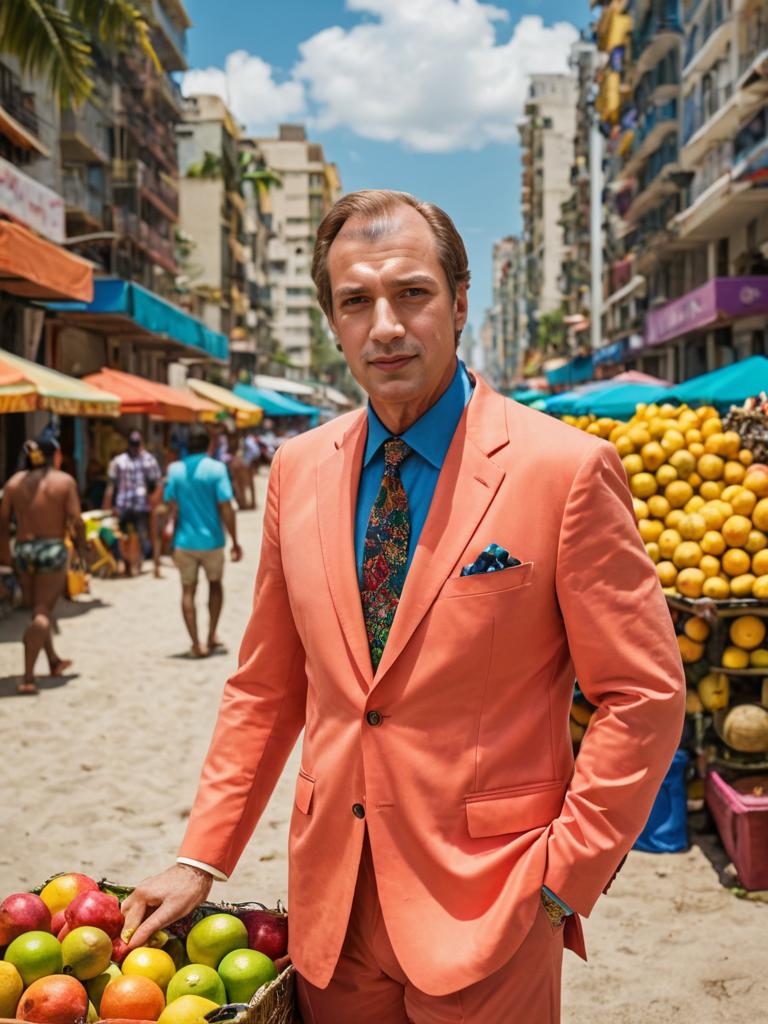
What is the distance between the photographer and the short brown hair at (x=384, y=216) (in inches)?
81.0

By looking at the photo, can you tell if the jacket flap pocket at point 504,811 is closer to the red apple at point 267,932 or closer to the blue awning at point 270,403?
the red apple at point 267,932

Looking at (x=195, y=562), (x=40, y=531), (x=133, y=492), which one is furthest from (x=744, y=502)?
(x=133, y=492)

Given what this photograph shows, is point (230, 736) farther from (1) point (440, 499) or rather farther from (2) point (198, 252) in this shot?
(2) point (198, 252)

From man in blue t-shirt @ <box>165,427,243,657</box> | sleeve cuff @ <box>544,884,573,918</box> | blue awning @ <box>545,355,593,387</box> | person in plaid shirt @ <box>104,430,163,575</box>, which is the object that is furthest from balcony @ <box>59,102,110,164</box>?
sleeve cuff @ <box>544,884,573,918</box>

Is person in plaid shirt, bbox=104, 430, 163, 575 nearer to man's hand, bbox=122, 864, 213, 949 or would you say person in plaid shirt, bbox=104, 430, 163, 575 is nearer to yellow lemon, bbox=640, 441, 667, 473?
yellow lemon, bbox=640, 441, 667, 473

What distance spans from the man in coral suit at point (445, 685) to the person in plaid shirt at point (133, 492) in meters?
13.8

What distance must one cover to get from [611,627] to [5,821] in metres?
4.75

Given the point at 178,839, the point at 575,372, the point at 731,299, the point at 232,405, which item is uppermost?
the point at 575,372

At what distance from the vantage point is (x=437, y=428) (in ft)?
6.97

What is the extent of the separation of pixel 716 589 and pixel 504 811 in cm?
348

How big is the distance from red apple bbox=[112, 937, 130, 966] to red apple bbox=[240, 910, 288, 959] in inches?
10.2

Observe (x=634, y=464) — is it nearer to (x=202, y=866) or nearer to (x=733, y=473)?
(x=733, y=473)

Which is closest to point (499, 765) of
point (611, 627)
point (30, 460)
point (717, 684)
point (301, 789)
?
point (611, 627)

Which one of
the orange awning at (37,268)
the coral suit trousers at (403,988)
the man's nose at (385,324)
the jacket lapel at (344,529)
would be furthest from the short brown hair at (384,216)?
the orange awning at (37,268)
